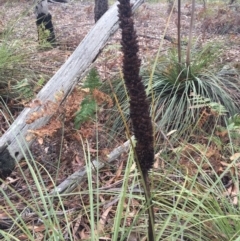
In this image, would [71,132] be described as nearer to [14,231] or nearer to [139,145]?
[14,231]

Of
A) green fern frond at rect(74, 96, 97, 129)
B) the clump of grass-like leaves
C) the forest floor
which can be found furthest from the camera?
the clump of grass-like leaves

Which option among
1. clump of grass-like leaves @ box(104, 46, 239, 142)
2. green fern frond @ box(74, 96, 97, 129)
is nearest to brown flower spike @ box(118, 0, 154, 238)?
green fern frond @ box(74, 96, 97, 129)

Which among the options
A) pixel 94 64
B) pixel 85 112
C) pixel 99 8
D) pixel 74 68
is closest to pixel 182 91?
pixel 94 64

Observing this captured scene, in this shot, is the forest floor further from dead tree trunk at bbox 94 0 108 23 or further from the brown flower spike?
the brown flower spike

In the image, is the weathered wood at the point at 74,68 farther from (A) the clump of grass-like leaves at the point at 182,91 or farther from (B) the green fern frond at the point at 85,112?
(A) the clump of grass-like leaves at the point at 182,91

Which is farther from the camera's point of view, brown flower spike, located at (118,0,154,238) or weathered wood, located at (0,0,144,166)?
weathered wood, located at (0,0,144,166)

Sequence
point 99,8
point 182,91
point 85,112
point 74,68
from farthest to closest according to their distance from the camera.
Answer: point 99,8 → point 182,91 → point 74,68 → point 85,112

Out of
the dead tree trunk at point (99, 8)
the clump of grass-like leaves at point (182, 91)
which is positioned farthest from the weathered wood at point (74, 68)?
the dead tree trunk at point (99, 8)

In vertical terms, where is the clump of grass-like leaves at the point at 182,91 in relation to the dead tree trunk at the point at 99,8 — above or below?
above

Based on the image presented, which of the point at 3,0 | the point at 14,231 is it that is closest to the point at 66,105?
the point at 14,231

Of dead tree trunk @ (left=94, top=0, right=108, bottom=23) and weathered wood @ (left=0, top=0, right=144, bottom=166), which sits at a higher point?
weathered wood @ (left=0, top=0, right=144, bottom=166)

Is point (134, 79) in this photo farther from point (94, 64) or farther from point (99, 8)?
point (99, 8)

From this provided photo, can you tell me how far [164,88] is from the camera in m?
4.82

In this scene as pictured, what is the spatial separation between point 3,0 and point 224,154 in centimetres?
1418
